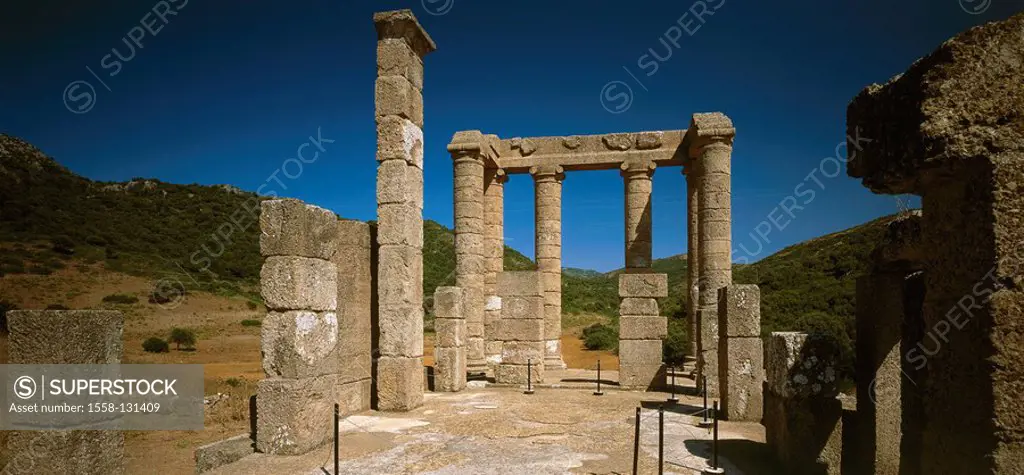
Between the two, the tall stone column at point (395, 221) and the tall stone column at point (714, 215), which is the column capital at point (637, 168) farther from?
the tall stone column at point (395, 221)

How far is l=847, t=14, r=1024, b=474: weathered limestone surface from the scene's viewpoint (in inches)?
119

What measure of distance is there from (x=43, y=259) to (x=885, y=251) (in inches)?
1319

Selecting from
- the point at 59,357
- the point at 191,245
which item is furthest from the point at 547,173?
the point at 191,245

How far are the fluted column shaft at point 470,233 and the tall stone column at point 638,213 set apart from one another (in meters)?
4.50

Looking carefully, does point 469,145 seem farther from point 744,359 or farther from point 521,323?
point 744,359

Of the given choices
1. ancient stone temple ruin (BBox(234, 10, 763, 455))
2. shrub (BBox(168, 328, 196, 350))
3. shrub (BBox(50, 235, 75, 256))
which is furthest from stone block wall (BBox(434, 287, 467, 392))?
shrub (BBox(50, 235, 75, 256))

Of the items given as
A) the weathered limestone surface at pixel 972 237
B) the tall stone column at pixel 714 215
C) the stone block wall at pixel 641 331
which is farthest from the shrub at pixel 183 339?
the weathered limestone surface at pixel 972 237

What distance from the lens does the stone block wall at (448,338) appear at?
12.8 metres

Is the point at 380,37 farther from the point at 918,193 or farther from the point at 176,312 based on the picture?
the point at 176,312

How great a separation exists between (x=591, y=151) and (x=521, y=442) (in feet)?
39.0

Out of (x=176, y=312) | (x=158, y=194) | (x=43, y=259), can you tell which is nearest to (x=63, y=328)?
(x=176, y=312)

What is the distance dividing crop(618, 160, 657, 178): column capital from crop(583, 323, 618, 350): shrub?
9546 mm

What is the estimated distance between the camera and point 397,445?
7645mm

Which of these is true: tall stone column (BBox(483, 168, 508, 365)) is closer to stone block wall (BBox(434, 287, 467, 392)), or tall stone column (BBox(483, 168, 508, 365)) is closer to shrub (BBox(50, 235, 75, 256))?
stone block wall (BBox(434, 287, 467, 392))
